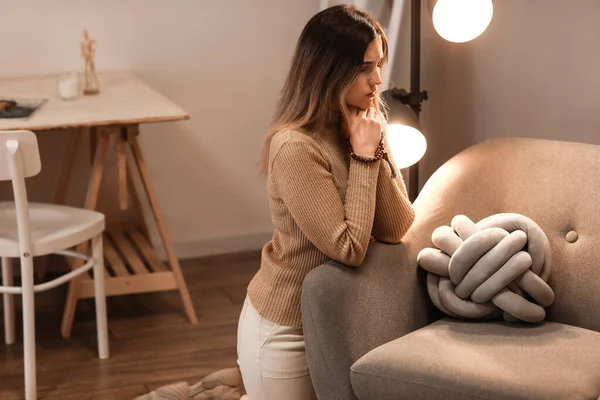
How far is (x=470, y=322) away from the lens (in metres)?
2.26

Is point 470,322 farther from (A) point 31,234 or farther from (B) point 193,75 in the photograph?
(B) point 193,75

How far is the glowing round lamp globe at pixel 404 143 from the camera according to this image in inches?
97.3

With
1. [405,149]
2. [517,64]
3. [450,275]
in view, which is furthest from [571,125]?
[450,275]

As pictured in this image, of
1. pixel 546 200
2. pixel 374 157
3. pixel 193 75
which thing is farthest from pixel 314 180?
pixel 193 75

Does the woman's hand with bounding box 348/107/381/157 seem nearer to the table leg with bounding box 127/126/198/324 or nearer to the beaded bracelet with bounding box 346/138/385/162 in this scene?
the beaded bracelet with bounding box 346/138/385/162

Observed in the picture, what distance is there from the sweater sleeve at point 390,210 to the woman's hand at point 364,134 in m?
0.06

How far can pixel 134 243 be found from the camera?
12.3 feet

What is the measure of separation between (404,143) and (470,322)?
501 mm

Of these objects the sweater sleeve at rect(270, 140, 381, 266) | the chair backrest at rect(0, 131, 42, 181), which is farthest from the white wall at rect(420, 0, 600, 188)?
the chair backrest at rect(0, 131, 42, 181)

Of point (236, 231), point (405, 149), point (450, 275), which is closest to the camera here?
point (450, 275)

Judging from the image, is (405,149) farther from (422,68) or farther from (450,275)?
(422,68)

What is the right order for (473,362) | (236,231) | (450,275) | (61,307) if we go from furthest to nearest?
(236,231) < (61,307) < (450,275) < (473,362)

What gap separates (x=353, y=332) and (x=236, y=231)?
209 cm

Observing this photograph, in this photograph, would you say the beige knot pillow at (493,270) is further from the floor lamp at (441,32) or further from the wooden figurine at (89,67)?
the wooden figurine at (89,67)
